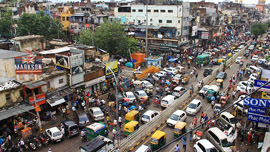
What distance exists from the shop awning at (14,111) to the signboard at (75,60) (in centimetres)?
674

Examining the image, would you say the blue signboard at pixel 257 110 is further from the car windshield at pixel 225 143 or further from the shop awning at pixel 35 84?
the shop awning at pixel 35 84

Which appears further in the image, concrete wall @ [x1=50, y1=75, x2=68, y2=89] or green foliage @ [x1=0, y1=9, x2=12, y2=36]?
green foliage @ [x1=0, y1=9, x2=12, y2=36]

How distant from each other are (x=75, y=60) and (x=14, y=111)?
8651 millimetres

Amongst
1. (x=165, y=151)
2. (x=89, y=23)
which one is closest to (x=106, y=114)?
(x=165, y=151)

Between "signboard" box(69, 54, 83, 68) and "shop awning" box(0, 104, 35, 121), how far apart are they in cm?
674

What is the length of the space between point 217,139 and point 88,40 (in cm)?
3146

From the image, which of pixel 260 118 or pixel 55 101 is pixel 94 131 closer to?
pixel 55 101

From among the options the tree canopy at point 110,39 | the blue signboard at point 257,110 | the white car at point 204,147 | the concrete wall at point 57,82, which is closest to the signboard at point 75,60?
the concrete wall at point 57,82

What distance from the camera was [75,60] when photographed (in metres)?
26.5

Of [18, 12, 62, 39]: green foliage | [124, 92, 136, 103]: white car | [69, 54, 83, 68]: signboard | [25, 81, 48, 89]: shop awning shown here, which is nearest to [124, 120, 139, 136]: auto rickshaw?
[124, 92, 136, 103]: white car

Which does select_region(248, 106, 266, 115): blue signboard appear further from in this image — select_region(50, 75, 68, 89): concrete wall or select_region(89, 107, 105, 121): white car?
select_region(50, 75, 68, 89): concrete wall

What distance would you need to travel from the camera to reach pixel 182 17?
176 feet

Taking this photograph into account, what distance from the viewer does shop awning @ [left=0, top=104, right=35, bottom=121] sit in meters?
20.2

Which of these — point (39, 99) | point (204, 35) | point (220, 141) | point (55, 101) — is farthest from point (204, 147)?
point (204, 35)
